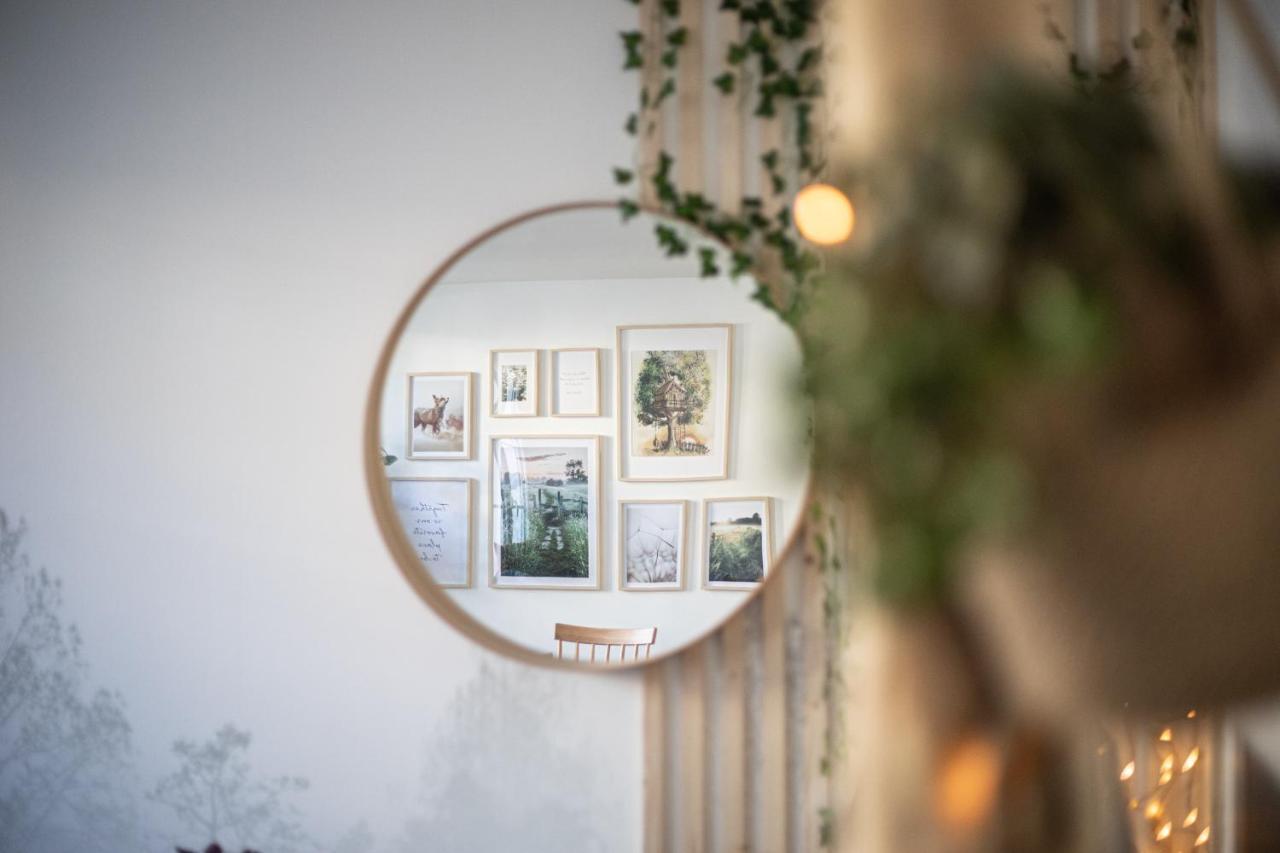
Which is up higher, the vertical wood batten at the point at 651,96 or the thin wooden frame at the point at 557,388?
the vertical wood batten at the point at 651,96

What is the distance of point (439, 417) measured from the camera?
1.69m

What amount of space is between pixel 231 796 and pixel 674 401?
1.22 metres

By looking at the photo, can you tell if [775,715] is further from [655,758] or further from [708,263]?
[708,263]

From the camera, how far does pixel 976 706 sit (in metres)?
0.14

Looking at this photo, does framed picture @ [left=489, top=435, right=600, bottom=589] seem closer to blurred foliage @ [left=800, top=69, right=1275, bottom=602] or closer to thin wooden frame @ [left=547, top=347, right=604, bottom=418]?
thin wooden frame @ [left=547, top=347, right=604, bottom=418]

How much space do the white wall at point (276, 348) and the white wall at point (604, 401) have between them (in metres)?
0.12

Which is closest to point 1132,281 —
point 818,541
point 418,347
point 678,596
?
point 818,541

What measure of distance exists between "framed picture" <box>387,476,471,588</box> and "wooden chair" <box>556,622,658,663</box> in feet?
0.69

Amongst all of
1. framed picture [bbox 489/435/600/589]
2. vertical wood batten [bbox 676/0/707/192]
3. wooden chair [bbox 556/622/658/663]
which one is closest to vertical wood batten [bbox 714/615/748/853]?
wooden chair [bbox 556/622/658/663]

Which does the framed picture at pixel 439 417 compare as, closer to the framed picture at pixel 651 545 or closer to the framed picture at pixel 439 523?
the framed picture at pixel 439 523

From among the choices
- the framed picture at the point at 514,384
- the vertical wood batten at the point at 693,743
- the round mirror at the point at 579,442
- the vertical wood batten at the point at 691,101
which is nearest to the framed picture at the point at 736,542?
the round mirror at the point at 579,442

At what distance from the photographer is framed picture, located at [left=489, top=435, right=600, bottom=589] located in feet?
5.36

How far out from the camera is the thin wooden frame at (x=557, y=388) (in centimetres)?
165

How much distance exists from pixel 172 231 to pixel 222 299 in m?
0.19
